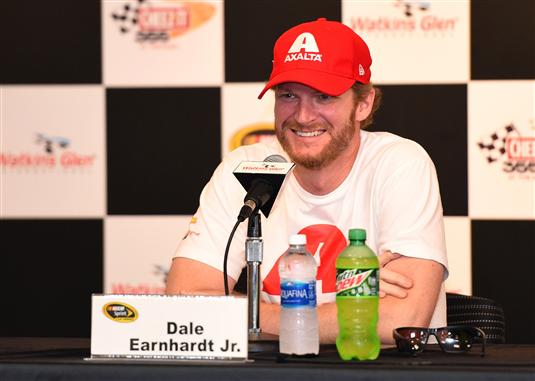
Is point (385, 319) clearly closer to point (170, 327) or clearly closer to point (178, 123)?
point (170, 327)

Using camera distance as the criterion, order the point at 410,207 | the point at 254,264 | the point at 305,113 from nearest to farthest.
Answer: the point at 254,264 < the point at 410,207 < the point at 305,113

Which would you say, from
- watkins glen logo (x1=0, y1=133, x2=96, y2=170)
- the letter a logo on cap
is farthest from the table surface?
watkins glen logo (x1=0, y1=133, x2=96, y2=170)

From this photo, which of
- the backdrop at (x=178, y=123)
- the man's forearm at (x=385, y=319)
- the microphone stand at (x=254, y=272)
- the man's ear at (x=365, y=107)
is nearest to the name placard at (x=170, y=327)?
the microphone stand at (x=254, y=272)

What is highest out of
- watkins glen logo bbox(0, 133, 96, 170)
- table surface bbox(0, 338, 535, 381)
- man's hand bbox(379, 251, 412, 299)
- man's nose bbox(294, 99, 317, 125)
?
man's nose bbox(294, 99, 317, 125)

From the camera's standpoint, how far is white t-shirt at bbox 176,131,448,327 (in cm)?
226

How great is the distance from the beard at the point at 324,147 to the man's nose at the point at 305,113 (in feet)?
0.05

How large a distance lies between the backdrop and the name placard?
1.78 metres

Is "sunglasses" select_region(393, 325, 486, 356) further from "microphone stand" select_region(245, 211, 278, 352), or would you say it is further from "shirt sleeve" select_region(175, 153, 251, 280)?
"shirt sleeve" select_region(175, 153, 251, 280)

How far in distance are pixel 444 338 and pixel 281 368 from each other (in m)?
0.34

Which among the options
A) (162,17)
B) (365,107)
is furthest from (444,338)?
(162,17)

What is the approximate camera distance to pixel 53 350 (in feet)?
5.56

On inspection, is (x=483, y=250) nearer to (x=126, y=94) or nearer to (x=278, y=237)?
(x=278, y=237)

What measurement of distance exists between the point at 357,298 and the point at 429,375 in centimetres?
22

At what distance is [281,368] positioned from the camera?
1466 millimetres
